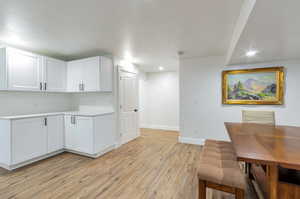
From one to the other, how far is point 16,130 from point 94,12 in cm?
243

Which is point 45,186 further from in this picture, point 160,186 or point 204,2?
point 204,2

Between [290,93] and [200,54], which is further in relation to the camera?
[200,54]

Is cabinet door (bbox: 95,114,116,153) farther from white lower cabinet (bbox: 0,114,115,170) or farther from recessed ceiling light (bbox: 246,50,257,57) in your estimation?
recessed ceiling light (bbox: 246,50,257,57)

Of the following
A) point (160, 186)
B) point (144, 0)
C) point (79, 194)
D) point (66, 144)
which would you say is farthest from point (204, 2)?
point (66, 144)

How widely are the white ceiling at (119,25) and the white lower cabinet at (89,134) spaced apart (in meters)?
1.59

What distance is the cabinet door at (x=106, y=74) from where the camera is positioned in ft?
10.3

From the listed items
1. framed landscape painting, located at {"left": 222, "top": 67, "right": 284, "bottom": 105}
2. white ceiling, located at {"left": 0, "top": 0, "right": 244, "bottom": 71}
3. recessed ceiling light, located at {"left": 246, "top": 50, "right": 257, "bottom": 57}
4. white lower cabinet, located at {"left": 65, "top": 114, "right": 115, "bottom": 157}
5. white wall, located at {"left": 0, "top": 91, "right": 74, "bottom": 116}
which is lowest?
white lower cabinet, located at {"left": 65, "top": 114, "right": 115, "bottom": 157}

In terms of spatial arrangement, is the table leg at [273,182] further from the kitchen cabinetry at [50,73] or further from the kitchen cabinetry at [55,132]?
the kitchen cabinetry at [55,132]

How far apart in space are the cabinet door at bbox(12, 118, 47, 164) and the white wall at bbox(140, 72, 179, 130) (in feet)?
11.1

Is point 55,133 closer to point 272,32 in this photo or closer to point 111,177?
point 111,177

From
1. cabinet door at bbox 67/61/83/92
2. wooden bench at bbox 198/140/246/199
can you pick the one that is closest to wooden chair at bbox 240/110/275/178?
wooden bench at bbox 198/140/246/199

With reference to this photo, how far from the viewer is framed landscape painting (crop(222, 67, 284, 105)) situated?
2969 mm

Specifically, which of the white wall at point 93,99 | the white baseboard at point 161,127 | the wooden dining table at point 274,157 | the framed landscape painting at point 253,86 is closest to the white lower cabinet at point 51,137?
the white wall at point 93,99

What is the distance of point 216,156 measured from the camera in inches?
64.0
